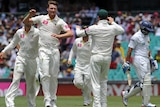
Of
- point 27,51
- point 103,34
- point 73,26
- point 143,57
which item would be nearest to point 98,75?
point 103,34

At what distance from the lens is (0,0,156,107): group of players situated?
47.2 ft

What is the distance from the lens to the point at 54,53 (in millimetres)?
15148

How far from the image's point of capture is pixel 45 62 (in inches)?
590

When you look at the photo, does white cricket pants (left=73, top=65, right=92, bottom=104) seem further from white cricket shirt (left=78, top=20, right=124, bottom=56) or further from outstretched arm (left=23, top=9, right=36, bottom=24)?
outstretched arm (left=23, top=9, right=36, bottom=24)

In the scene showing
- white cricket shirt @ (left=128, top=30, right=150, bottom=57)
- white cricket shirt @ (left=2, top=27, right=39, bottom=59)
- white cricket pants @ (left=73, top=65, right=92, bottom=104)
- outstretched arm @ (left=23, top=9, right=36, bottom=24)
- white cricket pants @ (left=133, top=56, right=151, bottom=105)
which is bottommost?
white cricket pants @ (left=73, top=65, right=92, bottom=104)

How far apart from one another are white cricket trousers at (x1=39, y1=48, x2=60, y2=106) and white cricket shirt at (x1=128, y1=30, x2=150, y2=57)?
1.91 meters

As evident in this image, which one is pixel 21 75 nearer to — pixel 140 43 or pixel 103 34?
pixel 103 34

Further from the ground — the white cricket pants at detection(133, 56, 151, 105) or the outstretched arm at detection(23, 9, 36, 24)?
the outstretched arm at detection(23, 9, 36, 24)

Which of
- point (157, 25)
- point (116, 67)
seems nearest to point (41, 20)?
point (116, 67)

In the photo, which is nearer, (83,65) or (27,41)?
(27,41)

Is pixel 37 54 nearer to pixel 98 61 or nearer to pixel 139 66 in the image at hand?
pixel 98 61

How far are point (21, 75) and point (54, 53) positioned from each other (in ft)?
3.30

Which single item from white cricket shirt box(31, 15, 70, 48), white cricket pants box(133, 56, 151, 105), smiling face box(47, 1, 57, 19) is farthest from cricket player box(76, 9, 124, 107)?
white cricket pants box(133, 56, 151, 105)

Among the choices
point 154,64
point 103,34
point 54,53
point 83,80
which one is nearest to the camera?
point 103,34
